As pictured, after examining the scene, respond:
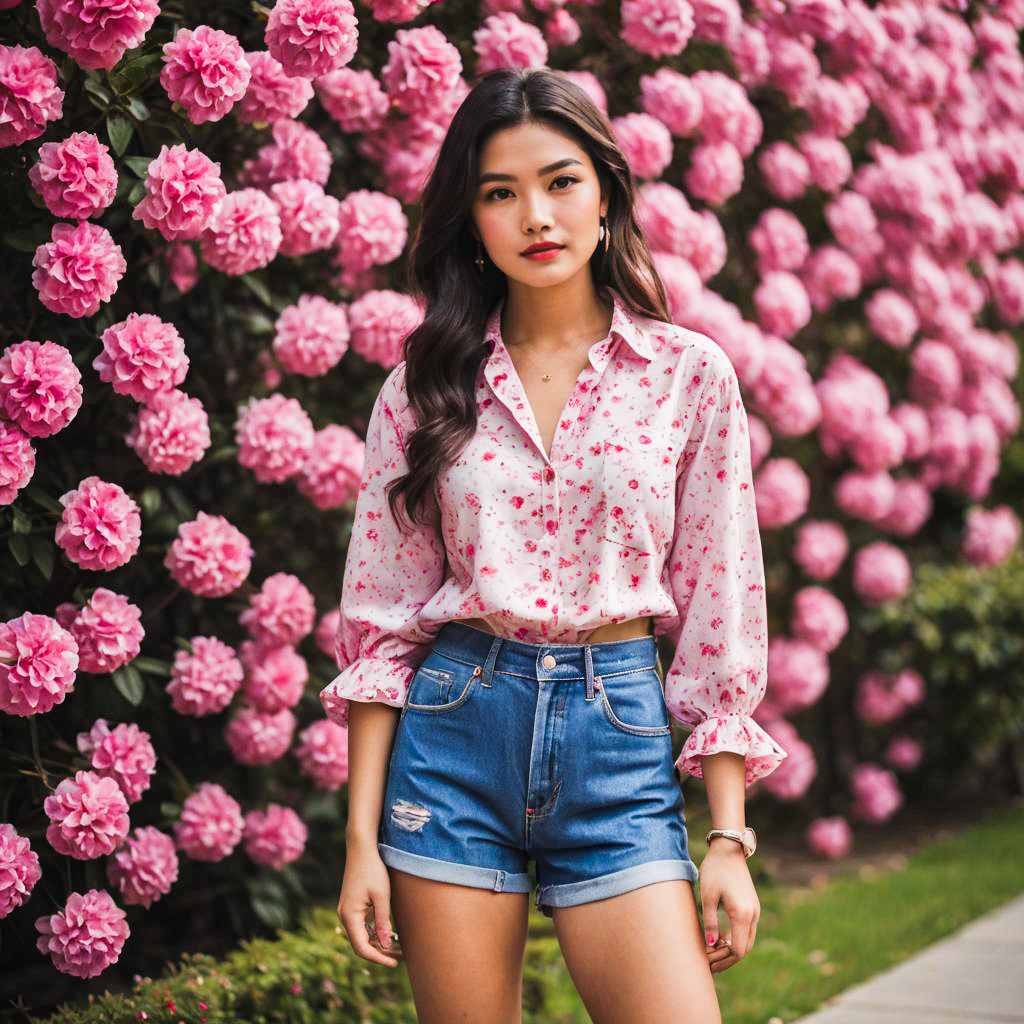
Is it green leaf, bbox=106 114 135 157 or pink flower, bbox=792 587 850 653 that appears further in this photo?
pink flower, bbox=792 587 850 653

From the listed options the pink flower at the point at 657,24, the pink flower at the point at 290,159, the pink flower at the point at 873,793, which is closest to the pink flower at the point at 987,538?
the pink flower at the point at 873,793

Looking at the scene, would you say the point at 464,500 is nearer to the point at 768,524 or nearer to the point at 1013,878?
the point at 768,524

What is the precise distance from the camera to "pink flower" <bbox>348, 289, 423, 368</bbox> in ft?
11.6

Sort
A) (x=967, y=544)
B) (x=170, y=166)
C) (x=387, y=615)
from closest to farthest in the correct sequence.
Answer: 1. (x=387, y=615)
2. (x=170, y=166)
3. (x=967, y=544)

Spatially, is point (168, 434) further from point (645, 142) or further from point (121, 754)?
point (645, 142)

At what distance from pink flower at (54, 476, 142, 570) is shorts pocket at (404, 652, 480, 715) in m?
0.94

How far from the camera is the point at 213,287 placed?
3490 mm

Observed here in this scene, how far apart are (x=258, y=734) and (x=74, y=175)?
1.32m

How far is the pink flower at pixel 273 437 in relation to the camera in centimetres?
327

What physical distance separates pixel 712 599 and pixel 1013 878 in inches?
137

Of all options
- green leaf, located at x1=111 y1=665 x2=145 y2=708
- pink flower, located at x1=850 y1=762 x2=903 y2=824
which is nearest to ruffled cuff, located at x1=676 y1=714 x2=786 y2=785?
green leaf, located at x1=111 y1=665 x2=145 y2=708

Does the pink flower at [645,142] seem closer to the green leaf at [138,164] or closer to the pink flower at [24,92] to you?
the green leaf at [138,164]

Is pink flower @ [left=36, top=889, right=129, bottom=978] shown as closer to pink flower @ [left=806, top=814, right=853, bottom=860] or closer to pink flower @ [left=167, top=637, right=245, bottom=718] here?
pink flower @ [left=167, top=637, right=245, bottom=718]

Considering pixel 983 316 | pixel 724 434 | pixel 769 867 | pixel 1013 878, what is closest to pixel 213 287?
pixel 724 434
